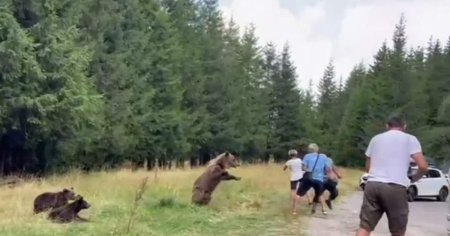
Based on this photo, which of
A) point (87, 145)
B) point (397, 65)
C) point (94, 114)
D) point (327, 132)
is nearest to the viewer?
point (94, 114)

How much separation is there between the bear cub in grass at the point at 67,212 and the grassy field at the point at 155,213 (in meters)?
0.20

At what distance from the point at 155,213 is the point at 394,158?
7829 millimetres

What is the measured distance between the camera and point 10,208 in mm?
14703

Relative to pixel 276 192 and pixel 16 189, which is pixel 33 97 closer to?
pixel 16 189

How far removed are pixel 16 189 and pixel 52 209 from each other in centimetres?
630

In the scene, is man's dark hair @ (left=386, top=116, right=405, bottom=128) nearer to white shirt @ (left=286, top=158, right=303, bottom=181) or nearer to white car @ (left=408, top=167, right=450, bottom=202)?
white shirt @ (left=286, top=158, right=303, bottom=181)

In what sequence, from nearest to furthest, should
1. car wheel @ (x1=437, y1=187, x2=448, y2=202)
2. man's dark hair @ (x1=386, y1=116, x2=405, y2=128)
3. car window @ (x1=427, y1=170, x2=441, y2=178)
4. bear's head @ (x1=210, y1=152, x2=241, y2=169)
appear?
man's dark hair @ (x1=386, y1=116, x2=405, y2=128), bear's head @ (x1=210, y1=152, x2=241, y2=169), car window @ (x1=427, y1=170, x2=441, y2=178), car wheel @ (x1=437, y1=187, x2=448, y2=202)

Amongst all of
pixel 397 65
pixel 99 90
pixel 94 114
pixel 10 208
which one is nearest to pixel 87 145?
pixel 94 114

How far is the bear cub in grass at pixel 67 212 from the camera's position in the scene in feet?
42.8

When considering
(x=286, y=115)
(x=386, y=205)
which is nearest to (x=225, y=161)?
(x=386, y=205)

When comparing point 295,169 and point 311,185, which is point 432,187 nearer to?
point 295,169

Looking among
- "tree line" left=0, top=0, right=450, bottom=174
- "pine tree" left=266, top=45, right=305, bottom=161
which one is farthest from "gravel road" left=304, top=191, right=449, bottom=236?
"pine tree" left=266, top=45, right=305, bottom=161

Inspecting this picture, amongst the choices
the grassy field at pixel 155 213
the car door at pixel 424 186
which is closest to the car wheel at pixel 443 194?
the car door at pixel 424 186

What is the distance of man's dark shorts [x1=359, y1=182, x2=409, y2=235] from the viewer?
27.6 feet
